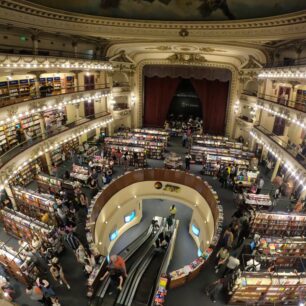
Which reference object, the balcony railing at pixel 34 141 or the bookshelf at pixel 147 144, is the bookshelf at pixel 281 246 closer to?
the bookshelf at pixel 147 144

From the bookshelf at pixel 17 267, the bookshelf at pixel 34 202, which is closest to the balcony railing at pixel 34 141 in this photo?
the bookshelf at pixel 34 202

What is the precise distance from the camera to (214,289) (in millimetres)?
6352

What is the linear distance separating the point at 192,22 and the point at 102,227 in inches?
402

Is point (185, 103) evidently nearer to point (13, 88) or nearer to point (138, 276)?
point (13, 88)

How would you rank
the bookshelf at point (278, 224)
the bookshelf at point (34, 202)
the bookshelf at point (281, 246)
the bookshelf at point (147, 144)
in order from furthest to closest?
the bookshelf at point (147, 144), the bookshelf at point (34, 202), the bookshelf at point (278, 224), the bookshelf at point (281, 246)

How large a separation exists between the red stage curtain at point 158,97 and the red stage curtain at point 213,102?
1995mm

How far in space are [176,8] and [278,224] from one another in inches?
372

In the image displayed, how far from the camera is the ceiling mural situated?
8180 millimetres

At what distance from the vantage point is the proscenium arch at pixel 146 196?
10859 mm

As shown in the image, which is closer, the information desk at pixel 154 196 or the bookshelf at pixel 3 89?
the bookshelf at pixel 3 89

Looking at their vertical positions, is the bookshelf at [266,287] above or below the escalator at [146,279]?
above

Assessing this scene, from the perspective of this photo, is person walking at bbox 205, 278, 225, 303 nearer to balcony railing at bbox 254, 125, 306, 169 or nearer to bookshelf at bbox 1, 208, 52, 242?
bookshelf at bbox 1, 208, 52, 242

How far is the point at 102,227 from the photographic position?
36.4ft

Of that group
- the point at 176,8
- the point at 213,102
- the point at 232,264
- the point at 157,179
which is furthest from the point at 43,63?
the point at 213,102
